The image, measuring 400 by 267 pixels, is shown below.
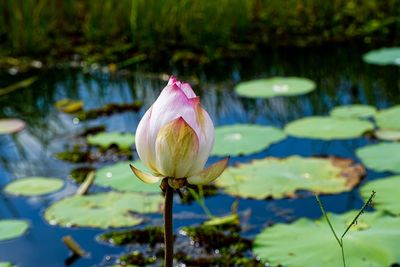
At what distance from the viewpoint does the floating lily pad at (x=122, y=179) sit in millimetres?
2043

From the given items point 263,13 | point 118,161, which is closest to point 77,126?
point 118,161

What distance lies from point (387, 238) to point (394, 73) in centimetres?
204

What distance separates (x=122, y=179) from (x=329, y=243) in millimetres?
781

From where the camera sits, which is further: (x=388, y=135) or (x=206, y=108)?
(x=206, y=108)

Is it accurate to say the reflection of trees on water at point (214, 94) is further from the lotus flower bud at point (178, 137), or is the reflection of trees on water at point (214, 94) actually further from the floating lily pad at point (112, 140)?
the lotus flower bud at point (178, 137)

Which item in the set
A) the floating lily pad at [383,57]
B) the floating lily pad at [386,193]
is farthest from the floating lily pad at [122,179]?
the floating lily pad at [383,57]

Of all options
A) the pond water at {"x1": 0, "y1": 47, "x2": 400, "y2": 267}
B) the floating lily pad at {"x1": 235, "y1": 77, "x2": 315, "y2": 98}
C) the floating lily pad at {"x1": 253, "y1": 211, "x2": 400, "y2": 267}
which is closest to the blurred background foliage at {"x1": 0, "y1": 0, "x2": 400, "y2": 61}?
the pond water at {"x1": 0, "y1": 47, "x2": 400, "y2": 267}

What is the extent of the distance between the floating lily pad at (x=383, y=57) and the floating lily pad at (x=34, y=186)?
1.90 meters

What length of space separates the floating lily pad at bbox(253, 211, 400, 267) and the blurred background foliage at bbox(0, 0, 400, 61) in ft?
7.63

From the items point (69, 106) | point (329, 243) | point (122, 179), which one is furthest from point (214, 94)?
point (329, 243)

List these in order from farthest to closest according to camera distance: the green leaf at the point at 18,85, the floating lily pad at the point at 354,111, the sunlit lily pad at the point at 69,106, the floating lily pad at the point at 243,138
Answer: the green leaf at the point at 18,85 → the sunlit lily pad at the point at 69,106 → the floating lily pad at the point at 354,111 → the floating lily pad at the point at 243,138

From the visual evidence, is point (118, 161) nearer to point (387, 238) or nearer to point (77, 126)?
point (77, 126)

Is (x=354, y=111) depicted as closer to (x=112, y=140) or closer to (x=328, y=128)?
(x=328, y=128)

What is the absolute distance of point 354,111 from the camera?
8.87 feet
